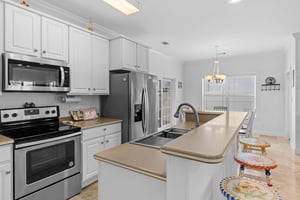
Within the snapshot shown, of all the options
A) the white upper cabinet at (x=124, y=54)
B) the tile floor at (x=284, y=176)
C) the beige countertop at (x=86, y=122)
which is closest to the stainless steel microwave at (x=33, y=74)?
the beige countertop at (x=86, y=122)

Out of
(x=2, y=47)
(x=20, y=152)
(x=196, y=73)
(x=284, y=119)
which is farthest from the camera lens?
(x=196, y=73)

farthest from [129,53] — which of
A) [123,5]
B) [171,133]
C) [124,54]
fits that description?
[171,133]

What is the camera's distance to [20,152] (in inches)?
68.8

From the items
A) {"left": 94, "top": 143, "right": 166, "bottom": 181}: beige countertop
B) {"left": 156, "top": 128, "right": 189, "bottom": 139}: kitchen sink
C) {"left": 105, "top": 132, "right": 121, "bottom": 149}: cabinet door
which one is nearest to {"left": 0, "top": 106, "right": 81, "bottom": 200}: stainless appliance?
{"left": 105, "top": 132, "right": 121, "bottom": 149}: cabinet door

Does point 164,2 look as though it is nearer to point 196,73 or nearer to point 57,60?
point 57,60

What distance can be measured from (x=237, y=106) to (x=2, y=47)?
21.4 ft

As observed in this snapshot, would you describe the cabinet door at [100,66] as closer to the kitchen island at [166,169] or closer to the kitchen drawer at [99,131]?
the kitchen drawer at [99,131]

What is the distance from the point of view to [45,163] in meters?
1.98

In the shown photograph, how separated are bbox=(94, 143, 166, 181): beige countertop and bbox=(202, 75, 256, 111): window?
559 cm

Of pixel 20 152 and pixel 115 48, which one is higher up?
pixel 115 48

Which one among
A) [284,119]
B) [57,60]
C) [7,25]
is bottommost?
[284,119]

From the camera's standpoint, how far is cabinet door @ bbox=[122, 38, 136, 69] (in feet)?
10.8

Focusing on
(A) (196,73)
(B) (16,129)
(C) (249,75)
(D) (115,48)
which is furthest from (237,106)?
(B) (16,129)

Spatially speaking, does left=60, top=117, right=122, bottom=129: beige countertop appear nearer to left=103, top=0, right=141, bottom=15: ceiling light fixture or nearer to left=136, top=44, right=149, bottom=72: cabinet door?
left=136, top=44, right=149, bottom=72: cabinet door
